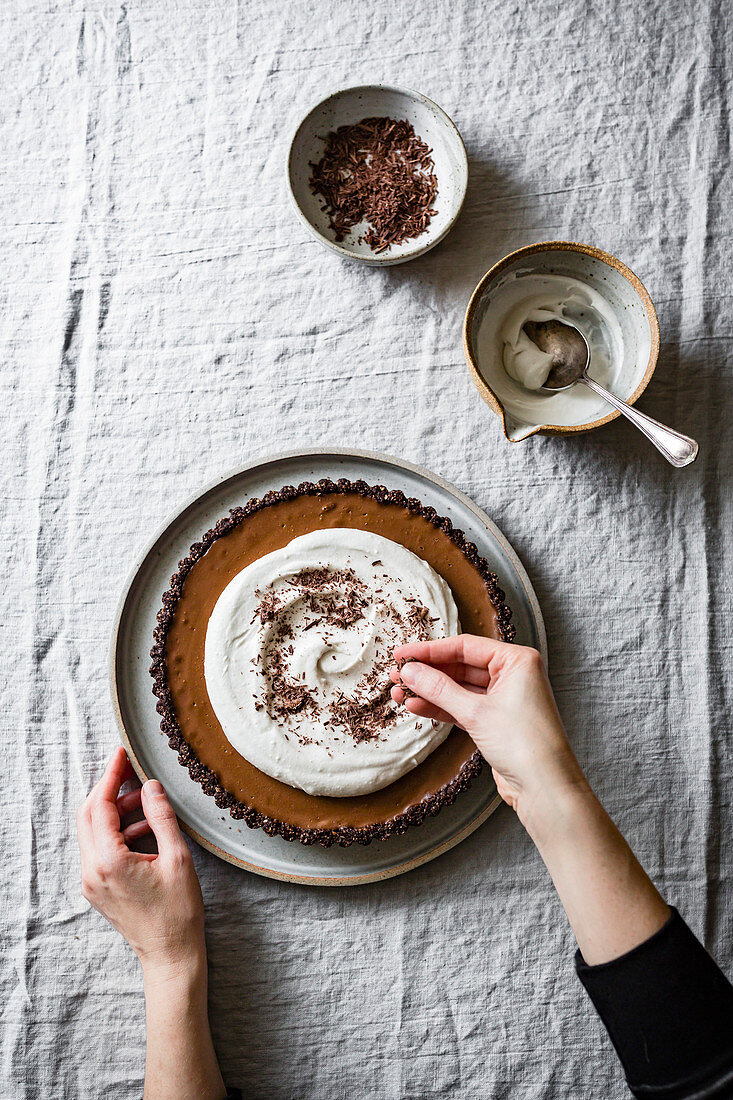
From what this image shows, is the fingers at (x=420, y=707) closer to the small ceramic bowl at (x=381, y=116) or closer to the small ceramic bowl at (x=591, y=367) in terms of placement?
the small ceramic bowl at (x=591, y=367)

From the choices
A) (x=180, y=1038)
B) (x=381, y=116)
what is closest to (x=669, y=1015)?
(x=180, y=1038)

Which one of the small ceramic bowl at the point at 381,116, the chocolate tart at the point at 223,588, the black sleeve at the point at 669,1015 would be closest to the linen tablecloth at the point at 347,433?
the small ceramic bowl at the point at 381,116

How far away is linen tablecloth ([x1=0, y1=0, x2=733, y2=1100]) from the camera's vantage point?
1752mm

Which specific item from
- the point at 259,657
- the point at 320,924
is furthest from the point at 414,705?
the point at 320,924

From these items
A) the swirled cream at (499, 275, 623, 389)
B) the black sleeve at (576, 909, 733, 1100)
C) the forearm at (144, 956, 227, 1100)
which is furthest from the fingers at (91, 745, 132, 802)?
the swirled cream at (499, 275, 623, 389)

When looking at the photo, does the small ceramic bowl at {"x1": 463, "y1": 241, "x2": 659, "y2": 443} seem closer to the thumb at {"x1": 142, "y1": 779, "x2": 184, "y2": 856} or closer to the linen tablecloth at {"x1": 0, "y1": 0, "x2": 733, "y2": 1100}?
the linen tablecloth at {"x1": 0, "y1": 0, "x2": 733, "y2": 1100}

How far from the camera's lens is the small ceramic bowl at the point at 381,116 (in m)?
1.79

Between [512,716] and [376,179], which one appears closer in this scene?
[512,716]

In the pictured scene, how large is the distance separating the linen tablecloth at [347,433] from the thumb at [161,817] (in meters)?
0.13

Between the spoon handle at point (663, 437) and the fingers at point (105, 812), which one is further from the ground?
the spoon handle at point (663, 437)

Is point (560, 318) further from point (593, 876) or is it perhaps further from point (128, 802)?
point (128, 802)

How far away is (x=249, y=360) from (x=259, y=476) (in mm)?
298

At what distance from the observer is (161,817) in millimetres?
1667

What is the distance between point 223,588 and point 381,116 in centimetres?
119
